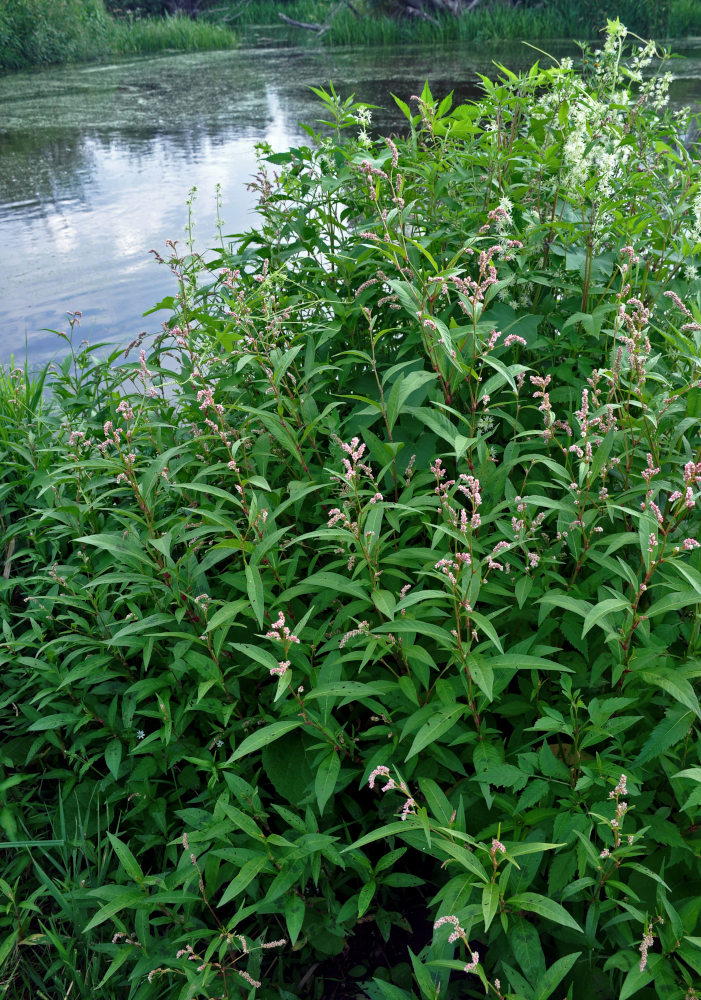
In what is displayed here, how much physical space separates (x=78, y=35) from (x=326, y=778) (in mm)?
25776

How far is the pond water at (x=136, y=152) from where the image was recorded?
664cm

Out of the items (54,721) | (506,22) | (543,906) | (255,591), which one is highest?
(506,22)

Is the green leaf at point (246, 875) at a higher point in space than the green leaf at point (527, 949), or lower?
higher

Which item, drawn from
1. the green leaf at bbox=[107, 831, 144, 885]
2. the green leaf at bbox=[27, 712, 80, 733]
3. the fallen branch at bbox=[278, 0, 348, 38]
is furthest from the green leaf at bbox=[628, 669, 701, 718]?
the fallen branch at bbox=[278, 0, 348, 38]

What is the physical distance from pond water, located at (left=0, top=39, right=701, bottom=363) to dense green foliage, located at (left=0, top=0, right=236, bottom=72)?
1296mm

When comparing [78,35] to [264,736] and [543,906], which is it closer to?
[264,736]

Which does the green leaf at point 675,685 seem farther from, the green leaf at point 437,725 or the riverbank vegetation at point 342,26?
the riverbank vegetation at point 342,26

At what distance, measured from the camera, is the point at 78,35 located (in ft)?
72.4

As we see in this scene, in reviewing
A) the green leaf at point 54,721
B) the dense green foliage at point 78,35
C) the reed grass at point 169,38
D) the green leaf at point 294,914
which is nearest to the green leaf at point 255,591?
the green leaf at point 294,914

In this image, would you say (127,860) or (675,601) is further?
(127,860)

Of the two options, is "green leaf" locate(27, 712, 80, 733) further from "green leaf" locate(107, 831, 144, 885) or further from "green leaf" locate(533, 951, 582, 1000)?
"green leaf" locate(533, 951, 582, 1000)

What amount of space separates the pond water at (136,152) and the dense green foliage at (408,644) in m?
1.06

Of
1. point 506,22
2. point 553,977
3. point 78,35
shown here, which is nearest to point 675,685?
point 553,977

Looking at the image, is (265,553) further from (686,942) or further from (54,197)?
(54,197)
